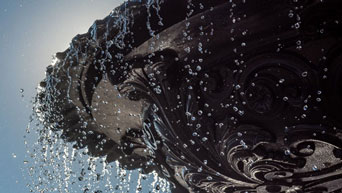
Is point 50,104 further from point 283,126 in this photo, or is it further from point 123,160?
point 283,126

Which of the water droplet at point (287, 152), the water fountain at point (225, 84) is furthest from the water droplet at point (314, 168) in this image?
the water droplet at point (287, 152)

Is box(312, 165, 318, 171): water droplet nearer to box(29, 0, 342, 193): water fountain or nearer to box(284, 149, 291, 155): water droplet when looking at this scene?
box(29, 0, 342, 193): water fountain

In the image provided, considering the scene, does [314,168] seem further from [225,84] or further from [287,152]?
[225,84]

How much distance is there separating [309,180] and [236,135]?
0.81m

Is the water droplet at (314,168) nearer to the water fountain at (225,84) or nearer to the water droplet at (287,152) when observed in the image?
the water fountain at (225,84)

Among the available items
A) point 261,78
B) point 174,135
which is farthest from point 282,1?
point 174,135

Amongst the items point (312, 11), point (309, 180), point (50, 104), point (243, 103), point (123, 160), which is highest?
point (50, 104)

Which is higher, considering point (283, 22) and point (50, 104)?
point (50, 104)

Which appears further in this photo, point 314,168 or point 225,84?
point 314,168

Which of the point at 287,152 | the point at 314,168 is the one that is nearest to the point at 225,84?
the point at 287,152

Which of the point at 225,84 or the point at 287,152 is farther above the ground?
the point at 225,84

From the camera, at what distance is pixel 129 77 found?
2.98m

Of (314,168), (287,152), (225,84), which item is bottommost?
(314,168)

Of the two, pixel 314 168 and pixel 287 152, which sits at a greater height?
pixel 287 152
